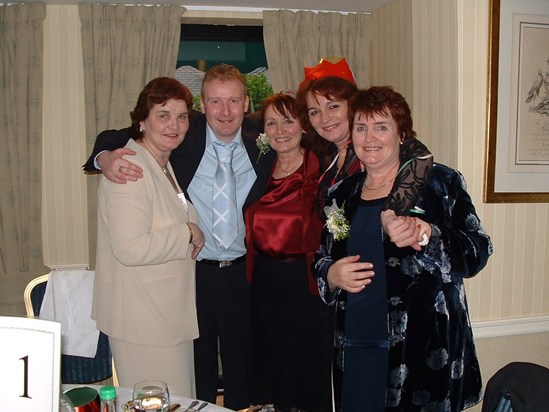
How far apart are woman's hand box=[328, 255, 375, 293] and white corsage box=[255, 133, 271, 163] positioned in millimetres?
898

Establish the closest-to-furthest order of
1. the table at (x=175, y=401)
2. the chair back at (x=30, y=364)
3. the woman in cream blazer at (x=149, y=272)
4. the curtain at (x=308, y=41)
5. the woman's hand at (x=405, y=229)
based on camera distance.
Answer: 1. the chair back at (x=30, y=364)
2. the table at (x=175, y=401)
3. the woman's hand at (x=405, y=229)
4. the woman in cream blazer at (x=149, y=272)
5. the curtain at (x=308, y=41)

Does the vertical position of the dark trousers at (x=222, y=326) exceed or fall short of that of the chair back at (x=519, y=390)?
it falls short

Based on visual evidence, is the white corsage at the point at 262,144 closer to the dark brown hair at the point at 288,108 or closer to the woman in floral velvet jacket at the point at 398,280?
the dark brown hair at the point at 288,108

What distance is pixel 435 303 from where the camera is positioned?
1911mm

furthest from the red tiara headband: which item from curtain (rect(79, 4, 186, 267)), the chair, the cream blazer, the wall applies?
curtain (rect(79, 4, 186, 267))

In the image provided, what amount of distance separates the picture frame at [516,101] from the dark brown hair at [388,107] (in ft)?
3.58

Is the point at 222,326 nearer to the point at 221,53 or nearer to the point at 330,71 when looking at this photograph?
the point at 330,71

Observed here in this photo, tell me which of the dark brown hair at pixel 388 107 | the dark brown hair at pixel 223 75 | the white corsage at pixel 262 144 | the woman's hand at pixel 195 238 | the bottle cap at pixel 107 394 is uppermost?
the dark brown hair at pixel 223 75

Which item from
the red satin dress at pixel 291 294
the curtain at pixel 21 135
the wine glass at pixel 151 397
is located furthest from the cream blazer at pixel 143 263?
the curtain at pixel 21 135

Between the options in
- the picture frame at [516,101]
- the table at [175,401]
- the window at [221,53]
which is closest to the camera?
the table at [175,401]

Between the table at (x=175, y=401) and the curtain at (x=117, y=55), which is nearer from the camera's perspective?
the table at (x=175, y=401)

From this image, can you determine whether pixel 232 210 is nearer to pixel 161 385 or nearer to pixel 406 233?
pixel 406 233

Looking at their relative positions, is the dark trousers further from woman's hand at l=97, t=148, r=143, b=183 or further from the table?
the table

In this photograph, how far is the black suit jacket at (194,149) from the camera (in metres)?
2.57
